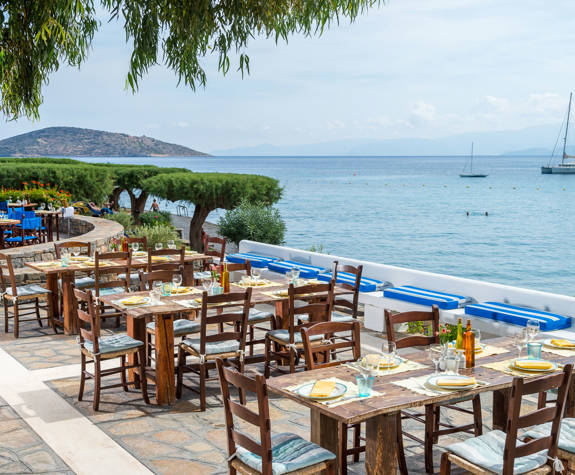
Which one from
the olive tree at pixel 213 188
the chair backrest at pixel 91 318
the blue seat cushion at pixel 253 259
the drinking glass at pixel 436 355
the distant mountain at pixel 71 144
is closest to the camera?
the drinking glass at pixel 436 355

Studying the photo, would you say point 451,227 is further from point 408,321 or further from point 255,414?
point 255,414

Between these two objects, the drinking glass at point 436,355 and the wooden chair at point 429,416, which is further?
the wooden chair at point 429,416

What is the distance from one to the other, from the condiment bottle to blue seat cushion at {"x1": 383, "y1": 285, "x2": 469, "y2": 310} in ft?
11.8

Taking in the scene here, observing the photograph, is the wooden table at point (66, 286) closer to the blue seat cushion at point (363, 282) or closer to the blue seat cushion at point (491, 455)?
the blue seat cushion at point (363, 282)

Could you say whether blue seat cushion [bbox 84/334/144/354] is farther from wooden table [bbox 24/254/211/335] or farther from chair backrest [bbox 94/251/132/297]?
wooden table [bbox 24/254/211/335]

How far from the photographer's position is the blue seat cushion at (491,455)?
11.6 feet

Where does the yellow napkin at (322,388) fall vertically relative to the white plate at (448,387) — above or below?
above

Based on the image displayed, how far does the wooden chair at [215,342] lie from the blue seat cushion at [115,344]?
1.40ft

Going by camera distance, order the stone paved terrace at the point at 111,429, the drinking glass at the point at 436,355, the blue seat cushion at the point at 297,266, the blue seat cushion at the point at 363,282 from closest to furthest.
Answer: the drinking glass at the point at 436,355, the stone paved terrace at the point at 111,429, the blue seat cushion at the point at 363,282, the blue seat cushion at the point at 297,266

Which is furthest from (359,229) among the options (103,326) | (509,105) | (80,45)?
(509,105)

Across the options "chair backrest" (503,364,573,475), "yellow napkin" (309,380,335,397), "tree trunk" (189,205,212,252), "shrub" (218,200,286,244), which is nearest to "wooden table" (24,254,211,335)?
"yellow napkin" (309,380,335,397)

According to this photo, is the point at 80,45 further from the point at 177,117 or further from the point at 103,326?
the point at 177,117

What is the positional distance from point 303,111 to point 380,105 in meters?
16.9

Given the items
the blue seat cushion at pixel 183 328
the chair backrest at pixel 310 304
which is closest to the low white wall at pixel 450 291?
the chair backrest at pixel 310 304
